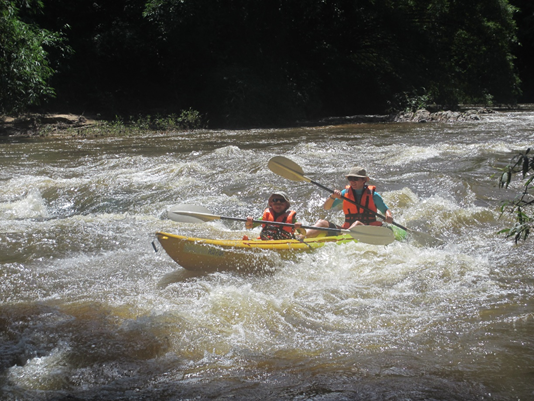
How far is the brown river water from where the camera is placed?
101 inches

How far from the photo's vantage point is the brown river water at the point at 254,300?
255 cm

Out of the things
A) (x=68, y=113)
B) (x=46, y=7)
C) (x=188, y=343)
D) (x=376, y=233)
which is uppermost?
(x=46, y=7)

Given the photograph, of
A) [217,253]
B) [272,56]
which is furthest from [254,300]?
[272,56]

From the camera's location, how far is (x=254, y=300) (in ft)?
11.9

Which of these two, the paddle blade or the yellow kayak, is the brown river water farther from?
the paddle blade

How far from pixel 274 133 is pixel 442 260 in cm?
949

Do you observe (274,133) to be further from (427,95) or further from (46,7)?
(46,7)

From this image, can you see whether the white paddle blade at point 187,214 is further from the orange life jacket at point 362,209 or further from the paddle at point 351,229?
the orange life jacket at point 362,209

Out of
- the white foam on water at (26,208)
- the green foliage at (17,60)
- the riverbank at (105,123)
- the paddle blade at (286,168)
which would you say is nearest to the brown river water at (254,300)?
the white foam on water at (26,208)

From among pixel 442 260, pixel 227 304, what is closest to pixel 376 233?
pixel 442 260

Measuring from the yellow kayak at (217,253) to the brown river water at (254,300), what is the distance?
0.26 ft

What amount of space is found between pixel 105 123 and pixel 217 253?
11505 mm

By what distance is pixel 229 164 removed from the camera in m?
8.56

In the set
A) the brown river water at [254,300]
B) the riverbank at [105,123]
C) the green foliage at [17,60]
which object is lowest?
the brown river water at [254,300]
